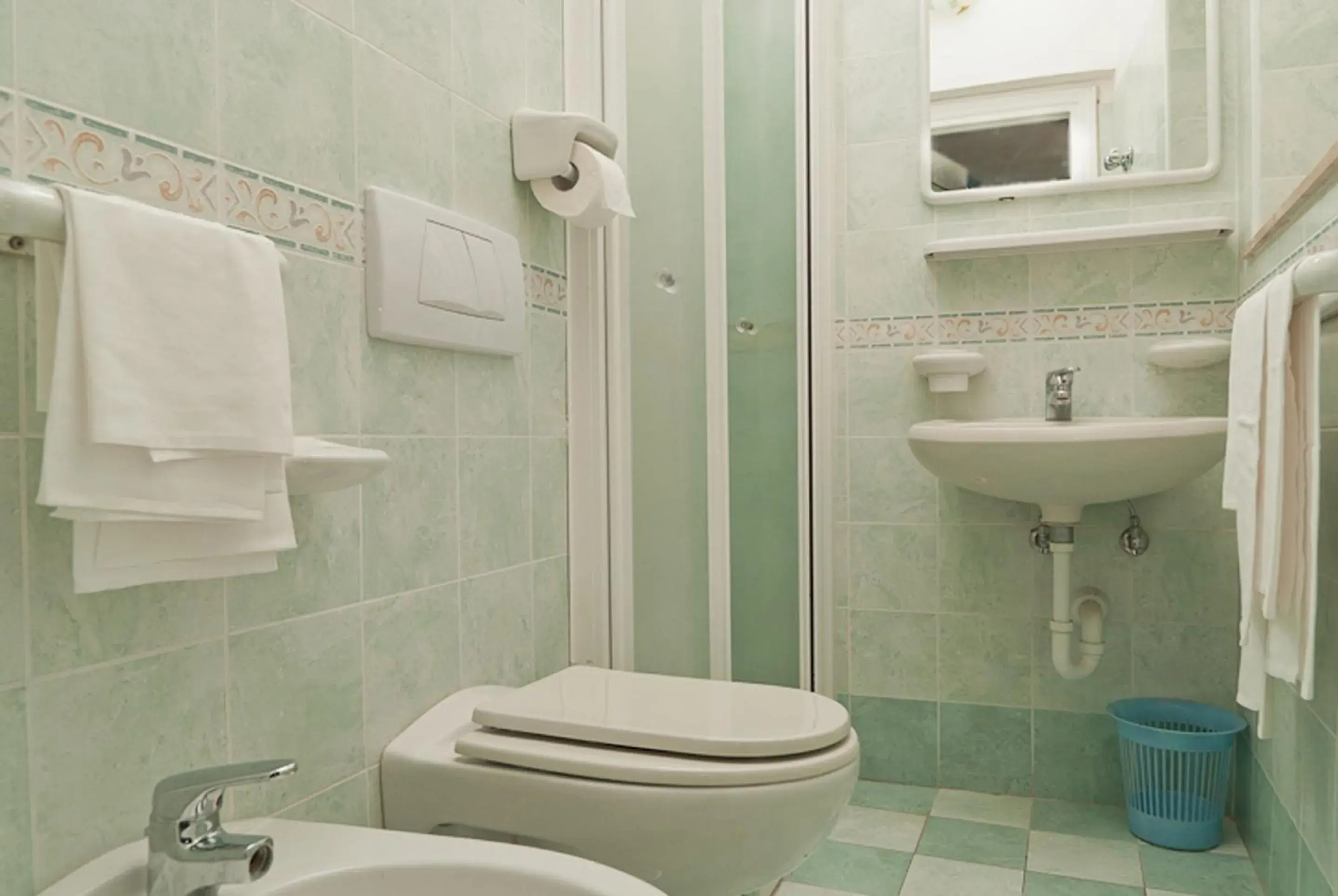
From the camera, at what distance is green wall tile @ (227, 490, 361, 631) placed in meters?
1.07

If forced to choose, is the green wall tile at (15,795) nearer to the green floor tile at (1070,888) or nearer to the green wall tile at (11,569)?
the green wall tile at (11,569)

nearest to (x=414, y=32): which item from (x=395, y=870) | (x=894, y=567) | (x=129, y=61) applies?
(x=129, y=61)

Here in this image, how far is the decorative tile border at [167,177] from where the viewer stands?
0.84 metres

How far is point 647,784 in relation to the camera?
3.81 feet

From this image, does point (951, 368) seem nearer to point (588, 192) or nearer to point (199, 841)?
point (588, 192)

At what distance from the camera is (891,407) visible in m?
2.25

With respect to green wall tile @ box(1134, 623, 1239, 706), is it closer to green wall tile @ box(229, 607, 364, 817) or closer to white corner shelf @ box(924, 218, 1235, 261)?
white corner shelf @ box(924, 218, 1235, 261)

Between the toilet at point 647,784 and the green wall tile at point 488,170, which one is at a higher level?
the green wall tile at point 488,170

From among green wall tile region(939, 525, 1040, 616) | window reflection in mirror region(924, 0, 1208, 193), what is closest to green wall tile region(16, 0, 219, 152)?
window reflection in mirror region(924, 0, 1208, 193)

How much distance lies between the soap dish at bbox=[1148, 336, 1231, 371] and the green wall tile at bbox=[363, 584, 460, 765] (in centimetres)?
154

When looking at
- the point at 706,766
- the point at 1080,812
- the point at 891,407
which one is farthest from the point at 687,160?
the point at 1080,812

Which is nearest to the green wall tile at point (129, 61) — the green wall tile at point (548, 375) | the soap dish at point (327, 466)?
the soap dish at point (327, 466)

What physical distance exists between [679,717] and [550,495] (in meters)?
0.55

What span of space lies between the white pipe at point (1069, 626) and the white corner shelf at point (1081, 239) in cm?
65
